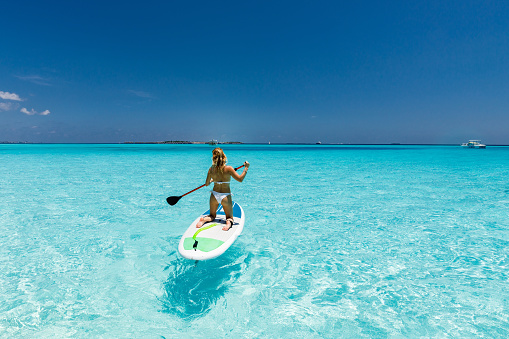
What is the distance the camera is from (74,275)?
227 inches

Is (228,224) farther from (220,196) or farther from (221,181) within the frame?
(221,181)

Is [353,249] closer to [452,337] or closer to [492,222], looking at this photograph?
[452,337]

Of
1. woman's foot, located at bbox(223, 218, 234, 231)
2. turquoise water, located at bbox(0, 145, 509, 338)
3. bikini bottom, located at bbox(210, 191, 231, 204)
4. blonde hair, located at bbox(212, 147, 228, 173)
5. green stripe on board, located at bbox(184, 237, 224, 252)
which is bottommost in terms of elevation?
turquoise water, located at bbox(0, 145, 509, 338)

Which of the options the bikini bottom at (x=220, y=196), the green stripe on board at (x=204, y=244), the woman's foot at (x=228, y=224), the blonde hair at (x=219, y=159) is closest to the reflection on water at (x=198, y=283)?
the green stripe on board at (x=204, y=244)

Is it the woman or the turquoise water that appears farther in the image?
the woman

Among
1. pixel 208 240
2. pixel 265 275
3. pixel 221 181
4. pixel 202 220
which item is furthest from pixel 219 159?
pixel 265 275

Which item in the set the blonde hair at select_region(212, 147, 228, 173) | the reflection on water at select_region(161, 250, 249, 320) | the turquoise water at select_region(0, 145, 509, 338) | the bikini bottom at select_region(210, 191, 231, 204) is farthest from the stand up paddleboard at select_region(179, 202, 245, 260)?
the blonde hair at select_region(212, 147, 228, 173)

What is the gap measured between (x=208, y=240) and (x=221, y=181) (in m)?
1.52

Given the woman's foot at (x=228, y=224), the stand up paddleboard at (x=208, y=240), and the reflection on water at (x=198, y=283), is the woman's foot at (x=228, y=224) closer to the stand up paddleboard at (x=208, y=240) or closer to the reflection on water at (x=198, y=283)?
the stand up paddleboard at (x=208, y=240)

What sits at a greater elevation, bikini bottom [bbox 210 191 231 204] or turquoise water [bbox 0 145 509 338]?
bikini bottom [bbox 210 191 231 204]

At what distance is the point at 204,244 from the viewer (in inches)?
203

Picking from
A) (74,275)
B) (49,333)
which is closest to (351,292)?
(49,333)

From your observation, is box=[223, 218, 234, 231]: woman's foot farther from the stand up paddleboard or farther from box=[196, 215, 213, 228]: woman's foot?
box=[196, 215, 213, 228]: woman's foot

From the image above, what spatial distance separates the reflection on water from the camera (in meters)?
4.68
